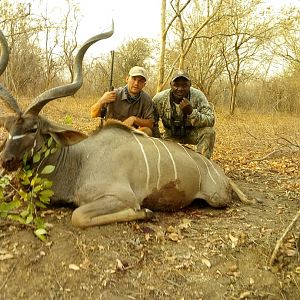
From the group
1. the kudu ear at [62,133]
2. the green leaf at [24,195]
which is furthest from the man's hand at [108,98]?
the green leaf at [24,195]

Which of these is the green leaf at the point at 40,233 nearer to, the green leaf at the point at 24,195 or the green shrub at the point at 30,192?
the green shrub at the point at 30,192

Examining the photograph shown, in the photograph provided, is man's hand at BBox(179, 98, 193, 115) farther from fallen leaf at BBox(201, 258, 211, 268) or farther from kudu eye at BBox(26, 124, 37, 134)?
fallen leaf at BBox(201, 258, 211, 268)

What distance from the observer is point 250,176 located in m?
5.38

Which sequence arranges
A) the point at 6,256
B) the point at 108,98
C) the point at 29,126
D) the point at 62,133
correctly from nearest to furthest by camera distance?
the point at 6,256, the point at 29,126, the point at 62,133, the point at 108,98

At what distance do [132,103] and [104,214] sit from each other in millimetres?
1882

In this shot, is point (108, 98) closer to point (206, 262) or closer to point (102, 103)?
point (102, 103)

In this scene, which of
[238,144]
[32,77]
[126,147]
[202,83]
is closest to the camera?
[126,147]

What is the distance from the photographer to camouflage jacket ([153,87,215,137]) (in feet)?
16.0

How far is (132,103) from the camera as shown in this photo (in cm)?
471

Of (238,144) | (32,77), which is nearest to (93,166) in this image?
(238,144)

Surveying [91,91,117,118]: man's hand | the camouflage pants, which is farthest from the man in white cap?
the camouflage pants

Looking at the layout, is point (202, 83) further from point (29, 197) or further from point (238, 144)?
point (29, 197)

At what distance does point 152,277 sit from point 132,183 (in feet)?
3.24

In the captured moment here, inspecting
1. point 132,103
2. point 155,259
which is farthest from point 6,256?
point 132,103
